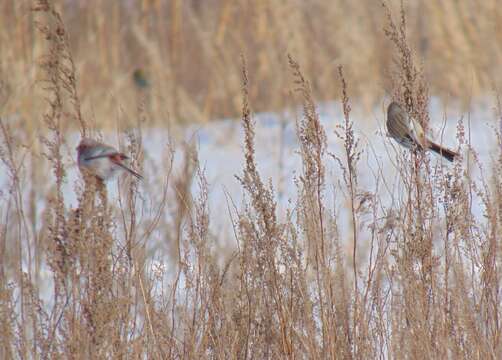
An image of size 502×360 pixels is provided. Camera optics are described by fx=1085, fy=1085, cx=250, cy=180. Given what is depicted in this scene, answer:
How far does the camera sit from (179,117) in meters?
9.22

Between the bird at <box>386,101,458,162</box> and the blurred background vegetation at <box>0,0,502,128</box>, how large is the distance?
4.56 m

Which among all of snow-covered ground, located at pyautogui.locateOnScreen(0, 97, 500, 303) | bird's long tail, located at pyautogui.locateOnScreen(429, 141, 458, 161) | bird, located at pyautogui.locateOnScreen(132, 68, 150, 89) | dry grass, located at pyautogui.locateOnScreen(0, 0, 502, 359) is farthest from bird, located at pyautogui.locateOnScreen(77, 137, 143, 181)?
bird, located at pyautogui.locateOnScreen(132, 68, 150, 89)

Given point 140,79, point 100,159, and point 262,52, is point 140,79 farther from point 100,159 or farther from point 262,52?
point 100,159

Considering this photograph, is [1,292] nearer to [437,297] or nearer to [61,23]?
[61,23]

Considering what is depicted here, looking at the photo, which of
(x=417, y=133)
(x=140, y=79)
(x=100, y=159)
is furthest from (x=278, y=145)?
(x=417, y=133)

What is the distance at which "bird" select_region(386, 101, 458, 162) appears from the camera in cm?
345

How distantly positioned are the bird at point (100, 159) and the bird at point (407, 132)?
95cm

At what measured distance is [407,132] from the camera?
3.75m

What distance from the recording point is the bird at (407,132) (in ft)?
11.3

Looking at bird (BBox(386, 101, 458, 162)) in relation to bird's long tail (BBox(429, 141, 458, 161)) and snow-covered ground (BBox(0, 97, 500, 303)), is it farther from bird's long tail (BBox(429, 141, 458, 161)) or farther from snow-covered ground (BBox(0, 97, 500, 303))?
snow-covered ground (BBox(0, 97, 500, 303))

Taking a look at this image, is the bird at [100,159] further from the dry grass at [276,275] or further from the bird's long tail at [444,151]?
the bird's long tail at [444,151]

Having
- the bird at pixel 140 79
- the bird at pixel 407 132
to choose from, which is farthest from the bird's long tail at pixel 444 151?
the bird at pixel 140 79

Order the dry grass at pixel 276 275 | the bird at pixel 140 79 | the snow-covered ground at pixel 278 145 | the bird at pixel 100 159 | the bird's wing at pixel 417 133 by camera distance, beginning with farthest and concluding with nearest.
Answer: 1. the bird at pixel 140 79
2. the snow-covered ground at pixel 278 145
3. the bird at pixel 100 159
4. the bird's wing at pixel 417 133
5. the dry grass at pixel 276 275

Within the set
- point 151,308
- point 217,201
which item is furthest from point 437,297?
point 217,201
